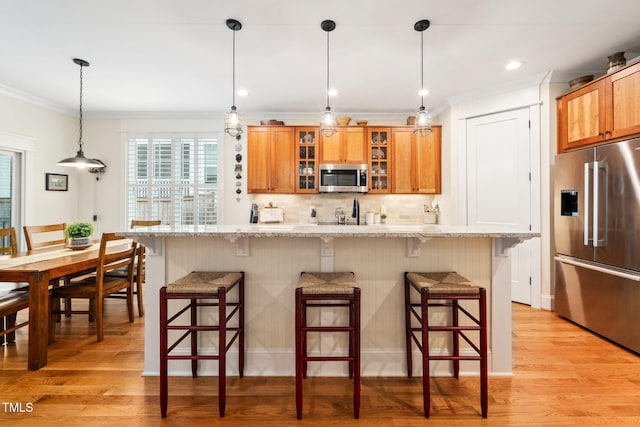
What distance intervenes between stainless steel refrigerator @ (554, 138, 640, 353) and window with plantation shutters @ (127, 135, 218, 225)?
176 inches

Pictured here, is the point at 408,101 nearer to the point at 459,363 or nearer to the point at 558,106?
the point at 558,106

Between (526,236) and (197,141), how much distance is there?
179 inches

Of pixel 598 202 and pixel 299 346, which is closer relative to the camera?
pixel 299 346

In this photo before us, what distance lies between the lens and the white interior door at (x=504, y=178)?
3543mm

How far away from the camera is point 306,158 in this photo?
452 centimetres

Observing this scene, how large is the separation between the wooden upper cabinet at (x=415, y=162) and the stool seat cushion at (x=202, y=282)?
3169 mm

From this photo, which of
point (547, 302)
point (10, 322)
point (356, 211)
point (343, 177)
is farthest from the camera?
point (356, 211)

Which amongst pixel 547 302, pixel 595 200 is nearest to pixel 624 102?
pixel 595 200

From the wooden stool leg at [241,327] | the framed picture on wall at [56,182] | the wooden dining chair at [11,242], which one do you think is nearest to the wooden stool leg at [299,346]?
the wooden stool leg at [241,327]

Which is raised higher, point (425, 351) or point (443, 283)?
point (443, 283)

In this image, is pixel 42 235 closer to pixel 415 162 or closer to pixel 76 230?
pixel 76 230

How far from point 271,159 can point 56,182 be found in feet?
10.3

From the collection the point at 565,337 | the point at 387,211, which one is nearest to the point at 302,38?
the point at 387,211

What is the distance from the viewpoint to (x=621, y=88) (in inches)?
102
